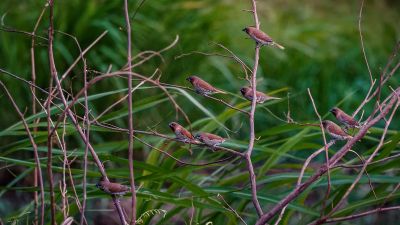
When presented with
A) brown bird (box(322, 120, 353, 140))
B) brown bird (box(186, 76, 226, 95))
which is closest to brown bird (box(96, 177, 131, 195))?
brown bird (box(186, 76, 226, 95))

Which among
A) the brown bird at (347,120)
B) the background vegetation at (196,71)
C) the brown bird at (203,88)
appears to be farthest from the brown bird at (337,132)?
the background vegetation at (196,71)

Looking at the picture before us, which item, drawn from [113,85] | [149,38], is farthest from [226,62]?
[113,85]

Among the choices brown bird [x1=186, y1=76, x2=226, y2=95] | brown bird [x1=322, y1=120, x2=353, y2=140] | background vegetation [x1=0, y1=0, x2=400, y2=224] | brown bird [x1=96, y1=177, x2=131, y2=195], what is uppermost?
brown bird [x1=186, y1=76, x2=226, y2=95]

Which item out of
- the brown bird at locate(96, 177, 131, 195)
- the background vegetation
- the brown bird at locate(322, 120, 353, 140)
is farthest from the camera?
the background vegetation

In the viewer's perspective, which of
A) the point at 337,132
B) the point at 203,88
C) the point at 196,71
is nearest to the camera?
the point at 337,132

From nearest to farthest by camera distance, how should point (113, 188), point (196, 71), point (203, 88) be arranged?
point (113, 188) → point (203, 88) → point (196, 71)

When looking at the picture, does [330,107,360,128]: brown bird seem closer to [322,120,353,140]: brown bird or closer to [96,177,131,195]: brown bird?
[322,120,353,140]: brown bird

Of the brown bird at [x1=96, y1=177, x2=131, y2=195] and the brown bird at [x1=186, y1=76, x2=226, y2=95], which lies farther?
the brown bird at [x1=186, y1=76, x2=226, y2=95]

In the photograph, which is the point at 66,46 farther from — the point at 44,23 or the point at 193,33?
the point at 193,33

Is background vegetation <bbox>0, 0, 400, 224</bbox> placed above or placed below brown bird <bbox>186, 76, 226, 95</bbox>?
below

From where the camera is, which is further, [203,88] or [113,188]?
[203,88]

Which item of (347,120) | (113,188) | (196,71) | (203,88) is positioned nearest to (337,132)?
(347,120)

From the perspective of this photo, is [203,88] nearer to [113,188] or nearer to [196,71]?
[113,188]
